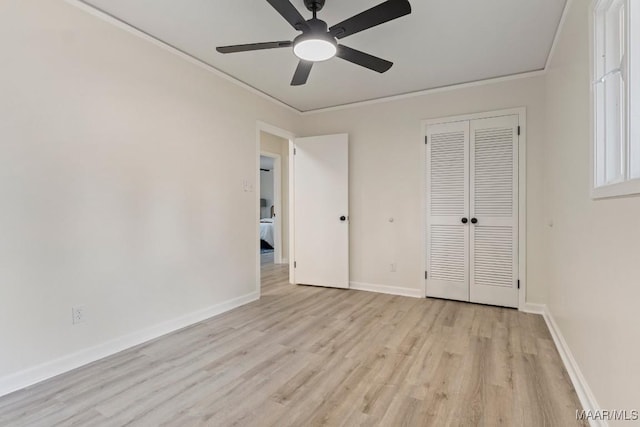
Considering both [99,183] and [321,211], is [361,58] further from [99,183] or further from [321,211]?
[321,211]

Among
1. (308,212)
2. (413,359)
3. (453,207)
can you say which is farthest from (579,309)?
(308,212)

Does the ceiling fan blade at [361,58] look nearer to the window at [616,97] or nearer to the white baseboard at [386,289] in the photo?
the window at [616,97]

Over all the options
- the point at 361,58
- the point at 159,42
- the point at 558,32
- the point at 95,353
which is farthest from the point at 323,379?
the point at 558,32

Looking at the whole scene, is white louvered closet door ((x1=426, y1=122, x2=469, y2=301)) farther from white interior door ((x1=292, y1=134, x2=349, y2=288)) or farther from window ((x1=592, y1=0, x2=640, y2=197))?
window ((x1=592, y1=0, x2=640, y2=197))

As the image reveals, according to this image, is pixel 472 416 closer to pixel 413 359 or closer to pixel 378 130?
pixel 413 359

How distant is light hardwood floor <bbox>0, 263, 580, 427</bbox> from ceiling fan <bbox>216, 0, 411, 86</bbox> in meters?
2.22

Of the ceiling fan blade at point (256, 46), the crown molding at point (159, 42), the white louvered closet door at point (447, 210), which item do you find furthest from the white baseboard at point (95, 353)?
the white louvered closet door at point (447, 210)

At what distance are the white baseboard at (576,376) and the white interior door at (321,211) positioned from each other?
241cm

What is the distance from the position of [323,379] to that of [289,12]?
2.30 meters

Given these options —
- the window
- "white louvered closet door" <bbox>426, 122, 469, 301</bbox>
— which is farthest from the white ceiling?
the window

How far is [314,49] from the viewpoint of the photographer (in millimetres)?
2146

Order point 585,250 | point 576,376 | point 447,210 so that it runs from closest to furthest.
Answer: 1. point 585,250
2. point 576,376
3. point 447,210

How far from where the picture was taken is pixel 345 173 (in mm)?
4418

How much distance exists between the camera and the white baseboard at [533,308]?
11.1 feet
